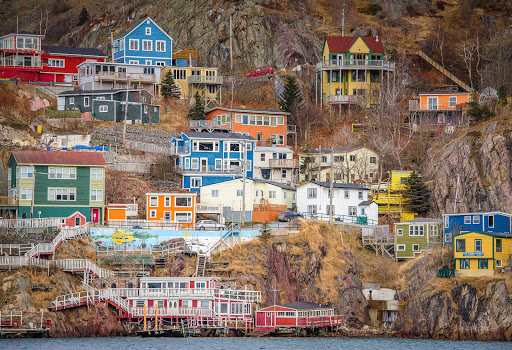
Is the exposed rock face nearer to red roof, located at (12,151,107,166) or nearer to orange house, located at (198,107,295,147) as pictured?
orange house, located at (198,107,295,147)

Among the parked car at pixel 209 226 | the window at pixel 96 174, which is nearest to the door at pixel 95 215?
the window at pixel 96 174

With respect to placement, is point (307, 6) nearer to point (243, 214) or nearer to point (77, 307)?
point (243, 214)

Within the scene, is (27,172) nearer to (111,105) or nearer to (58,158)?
(58,158)

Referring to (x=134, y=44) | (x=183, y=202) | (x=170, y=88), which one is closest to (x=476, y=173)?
(x=183, y=202)

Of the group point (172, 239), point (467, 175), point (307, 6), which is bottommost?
point (172, 239)

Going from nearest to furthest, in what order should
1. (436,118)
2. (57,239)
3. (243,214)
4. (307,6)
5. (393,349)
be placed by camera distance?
(393,349) → (57,239) → (243,214) → (436,118) → (307,6)

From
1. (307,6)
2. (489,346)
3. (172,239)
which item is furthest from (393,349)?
(307,6)
